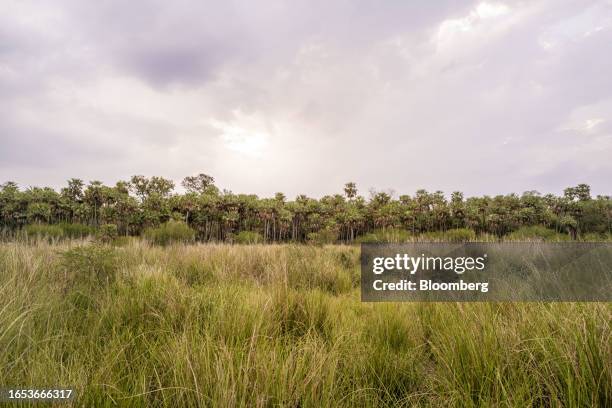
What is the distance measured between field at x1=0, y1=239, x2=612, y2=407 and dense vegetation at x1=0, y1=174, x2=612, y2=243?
855 inches

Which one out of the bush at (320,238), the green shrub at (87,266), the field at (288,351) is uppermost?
the green shrub at (87,266)

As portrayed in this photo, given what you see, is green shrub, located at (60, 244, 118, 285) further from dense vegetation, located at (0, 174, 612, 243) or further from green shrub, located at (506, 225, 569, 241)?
dense vegetation, located at (0, 174, 612, 243)

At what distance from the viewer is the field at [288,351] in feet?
5.41

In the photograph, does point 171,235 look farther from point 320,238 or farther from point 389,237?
point 389,237

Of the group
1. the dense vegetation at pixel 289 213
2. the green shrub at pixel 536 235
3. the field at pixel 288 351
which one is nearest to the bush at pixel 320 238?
the dense vegetation at pixel 289 213

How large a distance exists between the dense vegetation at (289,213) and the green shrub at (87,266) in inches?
813

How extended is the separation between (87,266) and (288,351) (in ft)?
13.2

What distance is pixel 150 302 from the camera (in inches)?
125

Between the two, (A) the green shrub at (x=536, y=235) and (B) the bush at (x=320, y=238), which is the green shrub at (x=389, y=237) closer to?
(B) the bush at (x=320, y=238)

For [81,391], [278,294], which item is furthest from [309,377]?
[278,294]

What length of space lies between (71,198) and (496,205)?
47061 mm

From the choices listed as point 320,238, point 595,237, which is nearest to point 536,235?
point 595,237

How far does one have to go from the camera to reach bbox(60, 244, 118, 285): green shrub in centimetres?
432

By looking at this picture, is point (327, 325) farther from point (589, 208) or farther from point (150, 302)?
point (589, 208)
